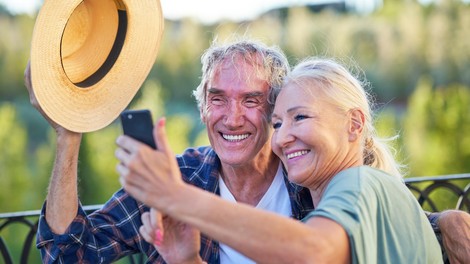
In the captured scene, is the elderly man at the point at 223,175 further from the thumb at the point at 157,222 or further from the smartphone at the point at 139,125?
the smartphone at the point at 139,125

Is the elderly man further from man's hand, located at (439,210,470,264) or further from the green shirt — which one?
the green shirt

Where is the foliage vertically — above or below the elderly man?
below

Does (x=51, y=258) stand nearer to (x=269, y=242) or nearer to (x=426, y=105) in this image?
(x=269, y=242)

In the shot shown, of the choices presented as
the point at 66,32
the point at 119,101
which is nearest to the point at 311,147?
the point at 119,101

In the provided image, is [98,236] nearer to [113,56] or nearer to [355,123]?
[113,56]

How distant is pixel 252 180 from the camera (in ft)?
8.37

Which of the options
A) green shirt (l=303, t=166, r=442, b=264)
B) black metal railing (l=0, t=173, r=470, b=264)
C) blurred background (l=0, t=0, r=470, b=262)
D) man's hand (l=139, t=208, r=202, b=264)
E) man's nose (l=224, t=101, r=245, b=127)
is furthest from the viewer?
blurred background (l=0, t=0, r=470, b=262)

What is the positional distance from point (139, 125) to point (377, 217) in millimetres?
540

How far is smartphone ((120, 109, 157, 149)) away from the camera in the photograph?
57.9 inches

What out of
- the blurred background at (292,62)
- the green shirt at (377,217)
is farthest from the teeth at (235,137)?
the blurred background at (292,62)

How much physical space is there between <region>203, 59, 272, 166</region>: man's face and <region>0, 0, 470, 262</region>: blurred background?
12.0 ft

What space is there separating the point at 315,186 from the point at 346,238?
1.54 feet

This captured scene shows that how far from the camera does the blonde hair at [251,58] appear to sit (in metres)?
2.49

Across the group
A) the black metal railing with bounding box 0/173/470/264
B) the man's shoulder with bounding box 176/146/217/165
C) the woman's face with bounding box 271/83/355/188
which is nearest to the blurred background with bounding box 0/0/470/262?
the black metal railing with bounding box 0/173/470/264
